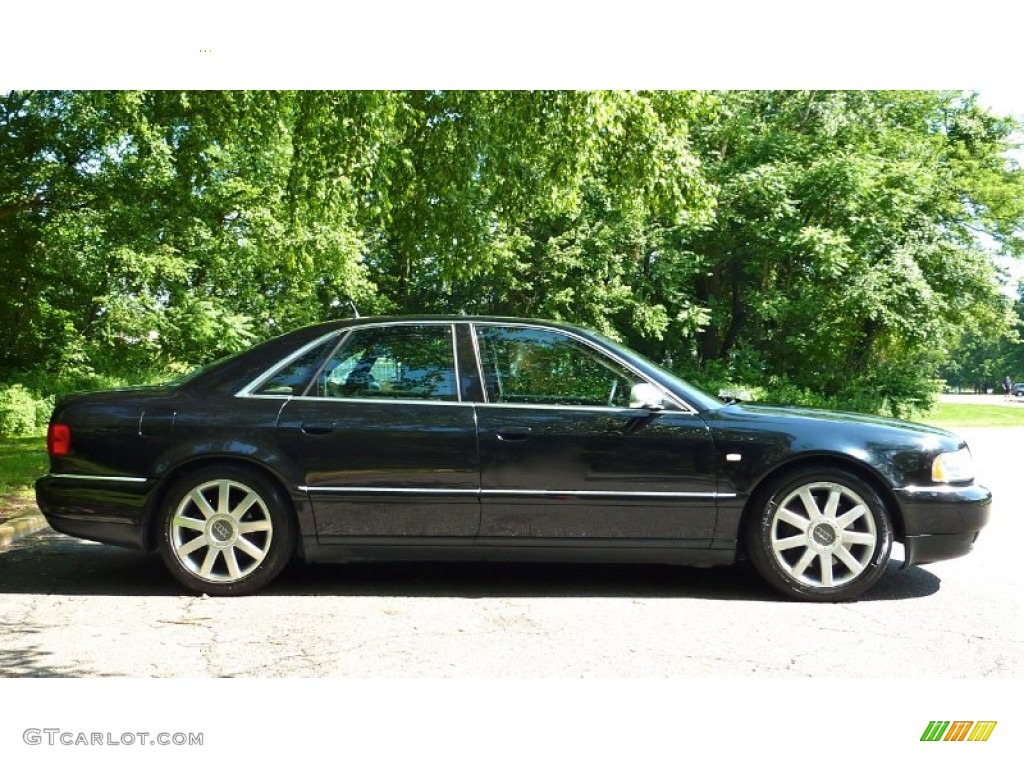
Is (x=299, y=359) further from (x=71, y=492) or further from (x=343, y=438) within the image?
(x=71, y=492)

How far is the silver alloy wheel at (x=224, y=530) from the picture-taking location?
5.62 metres

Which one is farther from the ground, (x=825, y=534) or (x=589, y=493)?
(x=589, y=493)

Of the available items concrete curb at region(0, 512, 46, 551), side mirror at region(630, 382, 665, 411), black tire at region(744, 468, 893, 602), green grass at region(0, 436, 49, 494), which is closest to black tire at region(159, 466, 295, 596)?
side mirror at region(630, 382, 665, 411)

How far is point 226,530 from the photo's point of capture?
5.64m

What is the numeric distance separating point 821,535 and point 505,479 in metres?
1.77

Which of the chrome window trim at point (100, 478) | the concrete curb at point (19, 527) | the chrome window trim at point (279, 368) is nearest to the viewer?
the chrome window trim at point (100, 478)

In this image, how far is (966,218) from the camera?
28359mm

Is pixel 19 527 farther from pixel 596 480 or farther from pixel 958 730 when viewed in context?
pixel 958 730

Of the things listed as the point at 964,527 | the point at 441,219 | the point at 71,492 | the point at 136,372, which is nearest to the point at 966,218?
the point at 441,219

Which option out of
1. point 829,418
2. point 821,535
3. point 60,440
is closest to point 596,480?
point 821,535

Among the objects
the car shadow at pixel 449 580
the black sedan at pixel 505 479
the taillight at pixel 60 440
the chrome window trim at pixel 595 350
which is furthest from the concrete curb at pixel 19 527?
the chrome window trim at pixel 595 350

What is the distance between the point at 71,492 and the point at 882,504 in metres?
4.58

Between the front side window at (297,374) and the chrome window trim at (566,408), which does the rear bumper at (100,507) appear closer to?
the front side window at (297,374)

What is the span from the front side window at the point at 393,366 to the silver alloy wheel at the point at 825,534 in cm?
198
